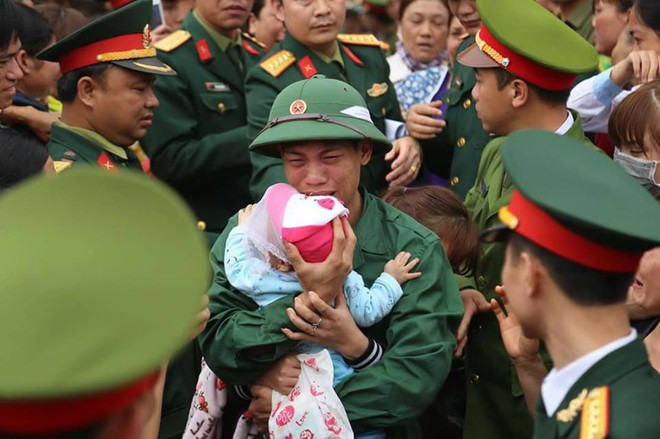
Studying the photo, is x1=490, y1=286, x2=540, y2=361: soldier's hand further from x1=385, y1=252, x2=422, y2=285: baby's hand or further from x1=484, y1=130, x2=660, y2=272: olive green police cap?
x1=484, y1=130, x2=660, y2=272: olive green police cap

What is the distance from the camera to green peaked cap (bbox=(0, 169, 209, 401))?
2.04 meters

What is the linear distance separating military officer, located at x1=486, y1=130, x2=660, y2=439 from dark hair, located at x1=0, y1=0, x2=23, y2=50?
285 centimetres

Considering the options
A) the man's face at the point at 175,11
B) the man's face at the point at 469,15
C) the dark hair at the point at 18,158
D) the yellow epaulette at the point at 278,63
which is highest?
the dark hair at the point at 18,158

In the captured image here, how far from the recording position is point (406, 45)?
7.95 meters

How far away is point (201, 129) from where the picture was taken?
6.42 metres

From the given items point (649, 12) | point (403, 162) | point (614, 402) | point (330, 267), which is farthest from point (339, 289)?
point (649, 12)

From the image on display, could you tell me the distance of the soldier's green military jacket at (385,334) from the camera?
3.77 metres

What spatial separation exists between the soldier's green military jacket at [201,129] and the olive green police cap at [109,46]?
92 cm

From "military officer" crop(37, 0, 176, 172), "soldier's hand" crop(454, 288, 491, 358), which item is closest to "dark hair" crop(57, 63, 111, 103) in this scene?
"military officer" crop(37, 0, 176, 172)

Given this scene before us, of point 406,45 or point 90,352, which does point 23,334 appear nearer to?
point 90,352

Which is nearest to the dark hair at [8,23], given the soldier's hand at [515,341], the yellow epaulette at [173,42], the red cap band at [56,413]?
the yellow epaulette at [173,42]

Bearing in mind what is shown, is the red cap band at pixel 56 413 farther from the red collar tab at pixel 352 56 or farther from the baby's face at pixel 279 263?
the red collar tab at pixel 352 56

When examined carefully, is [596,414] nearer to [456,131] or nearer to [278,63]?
[456,131]

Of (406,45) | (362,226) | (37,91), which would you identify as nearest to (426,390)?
(362,226)
